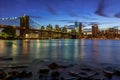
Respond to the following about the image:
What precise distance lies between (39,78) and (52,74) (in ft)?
3.89

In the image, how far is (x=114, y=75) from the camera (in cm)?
1680

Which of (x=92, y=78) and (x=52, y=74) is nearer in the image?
(x=92, y=78)

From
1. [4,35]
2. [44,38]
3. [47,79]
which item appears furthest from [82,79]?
[44,38]

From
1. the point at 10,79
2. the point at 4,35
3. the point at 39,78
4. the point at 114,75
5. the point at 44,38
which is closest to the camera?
the point at 10,79

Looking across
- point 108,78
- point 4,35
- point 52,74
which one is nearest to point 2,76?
point 52,74

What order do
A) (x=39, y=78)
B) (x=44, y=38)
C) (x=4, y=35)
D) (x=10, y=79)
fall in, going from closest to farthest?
1. (x=10, y=79)
2. (x=39, y=78)
3. (x=4, y=35)
4. (x=44, y=38)

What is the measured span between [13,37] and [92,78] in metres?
137

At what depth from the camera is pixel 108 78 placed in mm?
15820

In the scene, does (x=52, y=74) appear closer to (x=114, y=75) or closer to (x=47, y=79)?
(x=47, y=79)

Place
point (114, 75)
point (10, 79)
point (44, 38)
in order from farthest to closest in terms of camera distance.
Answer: point (44, 38) → point (114, 75) → point (10, 79)

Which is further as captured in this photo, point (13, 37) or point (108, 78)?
point (13, 37)

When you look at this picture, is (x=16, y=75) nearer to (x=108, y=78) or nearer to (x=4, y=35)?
(x=108, y=78)

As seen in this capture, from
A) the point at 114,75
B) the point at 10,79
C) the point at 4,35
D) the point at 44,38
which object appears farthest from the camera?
the point at 44,38

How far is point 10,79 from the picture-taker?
47.2ft
